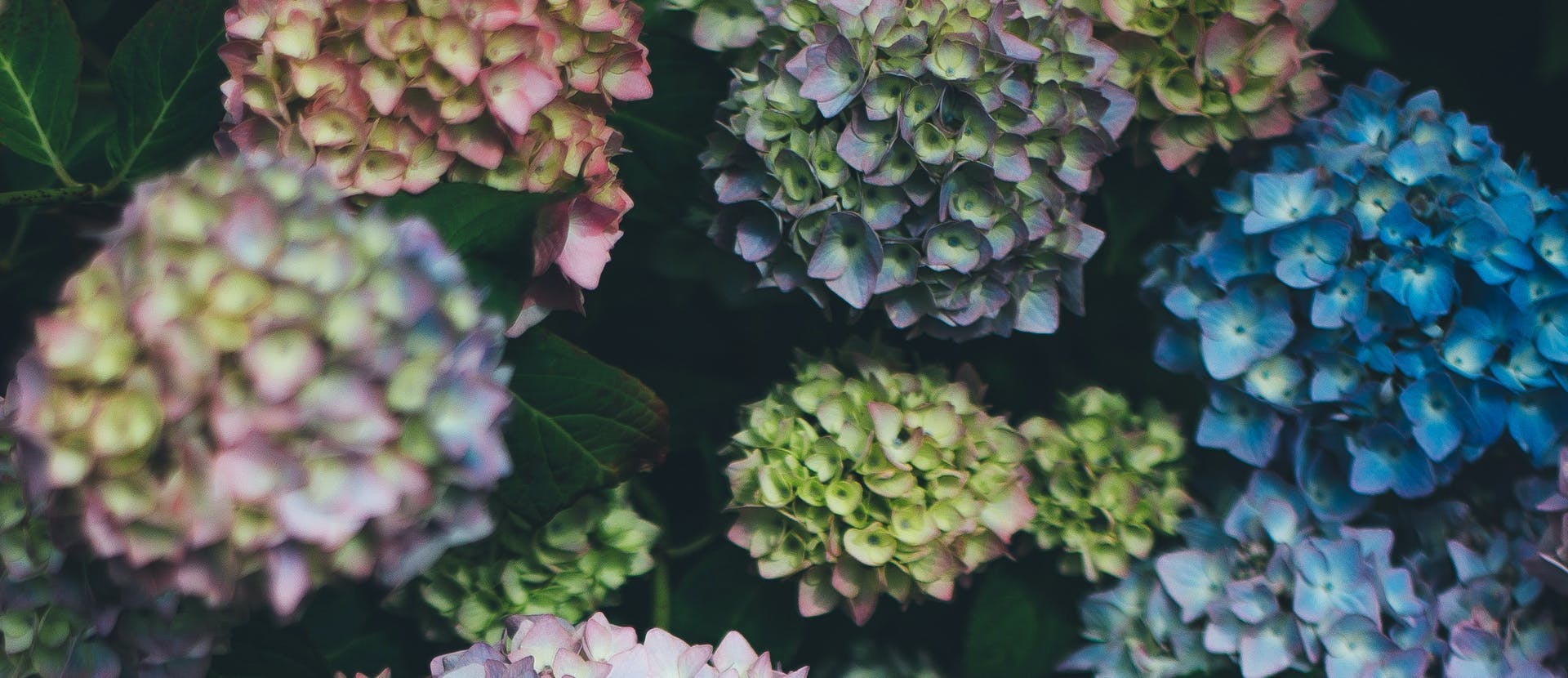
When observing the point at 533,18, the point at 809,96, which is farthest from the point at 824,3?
the point at 533,18

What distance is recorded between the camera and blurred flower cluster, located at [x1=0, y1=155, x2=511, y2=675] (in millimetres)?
394

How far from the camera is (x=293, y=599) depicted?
415 millimetres

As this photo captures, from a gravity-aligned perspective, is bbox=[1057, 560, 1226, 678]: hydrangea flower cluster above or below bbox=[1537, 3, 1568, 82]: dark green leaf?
below

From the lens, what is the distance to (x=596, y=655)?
0.61m

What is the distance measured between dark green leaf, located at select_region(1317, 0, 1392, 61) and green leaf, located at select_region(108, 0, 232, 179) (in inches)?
25.5

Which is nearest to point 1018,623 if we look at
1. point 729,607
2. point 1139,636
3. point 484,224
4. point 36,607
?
point 1139,636

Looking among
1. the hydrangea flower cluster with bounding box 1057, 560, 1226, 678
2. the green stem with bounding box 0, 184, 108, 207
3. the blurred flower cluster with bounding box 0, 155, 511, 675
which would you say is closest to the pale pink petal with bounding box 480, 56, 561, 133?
the blurred flower cluster with bounding box 0, 155, 511, 675

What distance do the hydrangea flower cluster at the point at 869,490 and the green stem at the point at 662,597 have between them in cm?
10

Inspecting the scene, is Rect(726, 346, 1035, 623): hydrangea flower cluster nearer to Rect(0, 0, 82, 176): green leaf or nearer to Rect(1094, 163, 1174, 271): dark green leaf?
Rect(1094, 163, 1174, 271): dark green leaf

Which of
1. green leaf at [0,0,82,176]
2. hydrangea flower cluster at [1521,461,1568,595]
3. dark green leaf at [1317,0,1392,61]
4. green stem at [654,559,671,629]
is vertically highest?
green leaf at [0,0,82,176]

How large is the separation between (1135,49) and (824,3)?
0.62 ft

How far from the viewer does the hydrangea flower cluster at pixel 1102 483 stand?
0.73m

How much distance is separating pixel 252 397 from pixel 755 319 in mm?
448

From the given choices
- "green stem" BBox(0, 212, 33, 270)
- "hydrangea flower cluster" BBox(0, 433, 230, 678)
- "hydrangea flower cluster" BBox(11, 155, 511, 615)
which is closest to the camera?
"hydrangea flower cluster" BBox(11, 155, 511, 615)
